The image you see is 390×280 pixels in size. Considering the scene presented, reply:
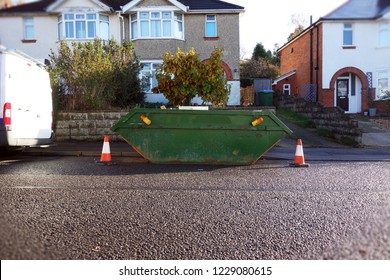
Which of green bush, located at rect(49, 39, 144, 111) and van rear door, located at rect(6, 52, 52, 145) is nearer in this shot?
van rear door, located at rect(6, 52, 52, 145)

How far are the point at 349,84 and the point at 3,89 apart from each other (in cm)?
1695

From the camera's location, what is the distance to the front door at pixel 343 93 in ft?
62.1

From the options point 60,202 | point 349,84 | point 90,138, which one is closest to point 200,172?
point 60,202

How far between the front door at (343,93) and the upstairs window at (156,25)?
885 centimetres

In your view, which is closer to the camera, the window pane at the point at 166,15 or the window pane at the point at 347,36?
the window pane at the point at 347,36

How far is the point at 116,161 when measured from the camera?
7.79 metres

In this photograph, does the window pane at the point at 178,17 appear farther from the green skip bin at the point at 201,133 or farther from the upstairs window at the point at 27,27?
the upstairs window at the point at 27,27

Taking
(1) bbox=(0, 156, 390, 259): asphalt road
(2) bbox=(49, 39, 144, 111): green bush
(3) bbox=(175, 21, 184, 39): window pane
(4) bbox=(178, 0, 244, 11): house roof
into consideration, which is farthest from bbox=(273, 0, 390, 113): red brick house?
(1) bbox=(0, 156, 390, 259): asphalt road

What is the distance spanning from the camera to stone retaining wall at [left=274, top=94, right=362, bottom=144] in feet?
38.8

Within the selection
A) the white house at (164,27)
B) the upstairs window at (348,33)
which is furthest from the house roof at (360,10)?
the white house at (164,27)

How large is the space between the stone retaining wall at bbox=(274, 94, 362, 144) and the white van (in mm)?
9222

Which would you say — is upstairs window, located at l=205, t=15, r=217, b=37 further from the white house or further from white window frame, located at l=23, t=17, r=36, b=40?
white window frame, located at l=23, t=17, r=36, b=40

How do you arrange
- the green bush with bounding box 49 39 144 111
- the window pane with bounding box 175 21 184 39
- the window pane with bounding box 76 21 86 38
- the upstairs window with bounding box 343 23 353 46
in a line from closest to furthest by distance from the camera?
the upstairs window with bounding box 343 23 353 46 < the green bush with bounding box 49 39 144 111 < the window pane with bounding box 76 21 86 38 < the window pane with bounding box 175 21 184 39

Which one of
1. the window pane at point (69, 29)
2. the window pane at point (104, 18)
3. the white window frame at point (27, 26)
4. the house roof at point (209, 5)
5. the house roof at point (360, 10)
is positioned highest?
the house roof at point (209, 5)
